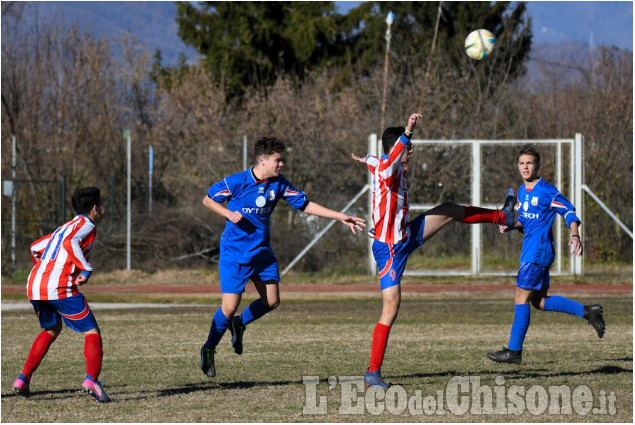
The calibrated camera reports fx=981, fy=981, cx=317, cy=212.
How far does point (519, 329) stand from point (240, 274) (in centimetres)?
257

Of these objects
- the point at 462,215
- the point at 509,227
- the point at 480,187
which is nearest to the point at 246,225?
the point at 462,215

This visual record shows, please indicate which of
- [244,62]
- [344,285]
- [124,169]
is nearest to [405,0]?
[244,62]

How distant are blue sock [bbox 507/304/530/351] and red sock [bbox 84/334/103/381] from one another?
364 centimetres

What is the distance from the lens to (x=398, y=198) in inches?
301

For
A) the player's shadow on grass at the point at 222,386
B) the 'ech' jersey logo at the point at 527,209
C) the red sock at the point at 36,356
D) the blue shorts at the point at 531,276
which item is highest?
the 'ech' jersey logo at the point at 527,209

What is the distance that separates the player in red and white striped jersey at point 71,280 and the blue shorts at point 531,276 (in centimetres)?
378

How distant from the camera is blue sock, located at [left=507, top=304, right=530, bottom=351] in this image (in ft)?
28.3

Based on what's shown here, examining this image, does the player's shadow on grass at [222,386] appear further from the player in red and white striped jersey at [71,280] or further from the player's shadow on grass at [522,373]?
the player's shadow on grass at [522,373]

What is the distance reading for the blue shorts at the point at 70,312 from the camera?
23.2 feet

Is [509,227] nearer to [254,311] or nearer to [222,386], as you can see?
[254,311]

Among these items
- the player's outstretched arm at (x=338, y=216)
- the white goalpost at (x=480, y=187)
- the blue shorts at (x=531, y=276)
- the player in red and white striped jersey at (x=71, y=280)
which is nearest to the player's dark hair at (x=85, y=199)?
the player in red and white striped jersey at (x=71, y=280)

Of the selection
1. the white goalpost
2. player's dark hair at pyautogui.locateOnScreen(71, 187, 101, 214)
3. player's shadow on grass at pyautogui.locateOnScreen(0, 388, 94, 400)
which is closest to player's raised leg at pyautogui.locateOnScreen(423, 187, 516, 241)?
player's dark hair at pyautogui.locateOnScreen(71, 187, 101, 214)

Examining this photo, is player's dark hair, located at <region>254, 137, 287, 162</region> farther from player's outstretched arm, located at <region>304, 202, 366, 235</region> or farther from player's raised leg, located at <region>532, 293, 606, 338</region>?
player's raised leg, located at <region>532, 293, 606, 338</region>

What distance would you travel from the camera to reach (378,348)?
24.6ft
